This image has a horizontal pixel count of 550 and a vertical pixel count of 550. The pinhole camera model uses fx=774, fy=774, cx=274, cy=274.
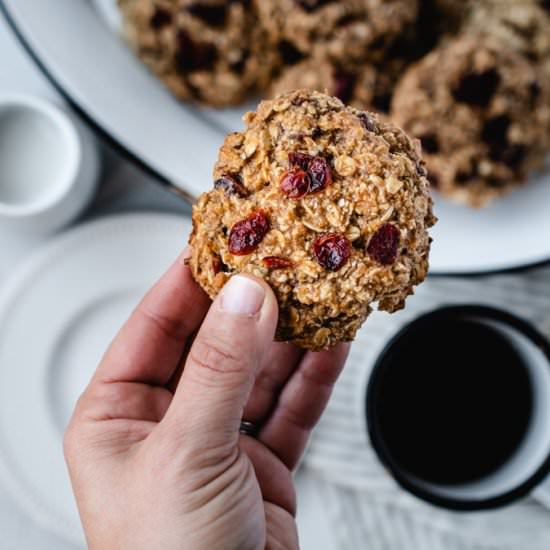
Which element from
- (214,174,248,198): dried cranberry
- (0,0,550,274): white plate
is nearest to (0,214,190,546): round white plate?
(0,0,550,274): white plate

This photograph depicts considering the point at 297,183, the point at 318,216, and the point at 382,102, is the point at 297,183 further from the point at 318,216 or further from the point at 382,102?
the point at 382,102

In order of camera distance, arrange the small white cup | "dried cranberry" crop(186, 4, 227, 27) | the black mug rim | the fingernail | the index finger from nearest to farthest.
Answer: the fingernail < the index finger < the black mug rim < "dried cranberry" crop(186, 4, 227, 27) < the small white cup

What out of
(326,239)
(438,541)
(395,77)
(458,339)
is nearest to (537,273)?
(458,339)

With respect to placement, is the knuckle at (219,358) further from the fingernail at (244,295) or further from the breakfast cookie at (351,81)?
the breakfast cookie at (351,81)

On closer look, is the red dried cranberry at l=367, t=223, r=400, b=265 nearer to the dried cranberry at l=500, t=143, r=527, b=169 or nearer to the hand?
the hand

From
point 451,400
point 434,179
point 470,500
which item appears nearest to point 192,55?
point 434,179

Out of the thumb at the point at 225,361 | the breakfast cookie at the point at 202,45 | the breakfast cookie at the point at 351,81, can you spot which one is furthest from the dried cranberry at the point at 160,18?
the thumb at the point at 225,361

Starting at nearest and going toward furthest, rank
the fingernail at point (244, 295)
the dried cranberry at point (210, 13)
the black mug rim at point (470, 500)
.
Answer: the fingernail at point (244, 295) → the black mug rim at point (470, 500) → the dried cranberry at point (210, 13)
